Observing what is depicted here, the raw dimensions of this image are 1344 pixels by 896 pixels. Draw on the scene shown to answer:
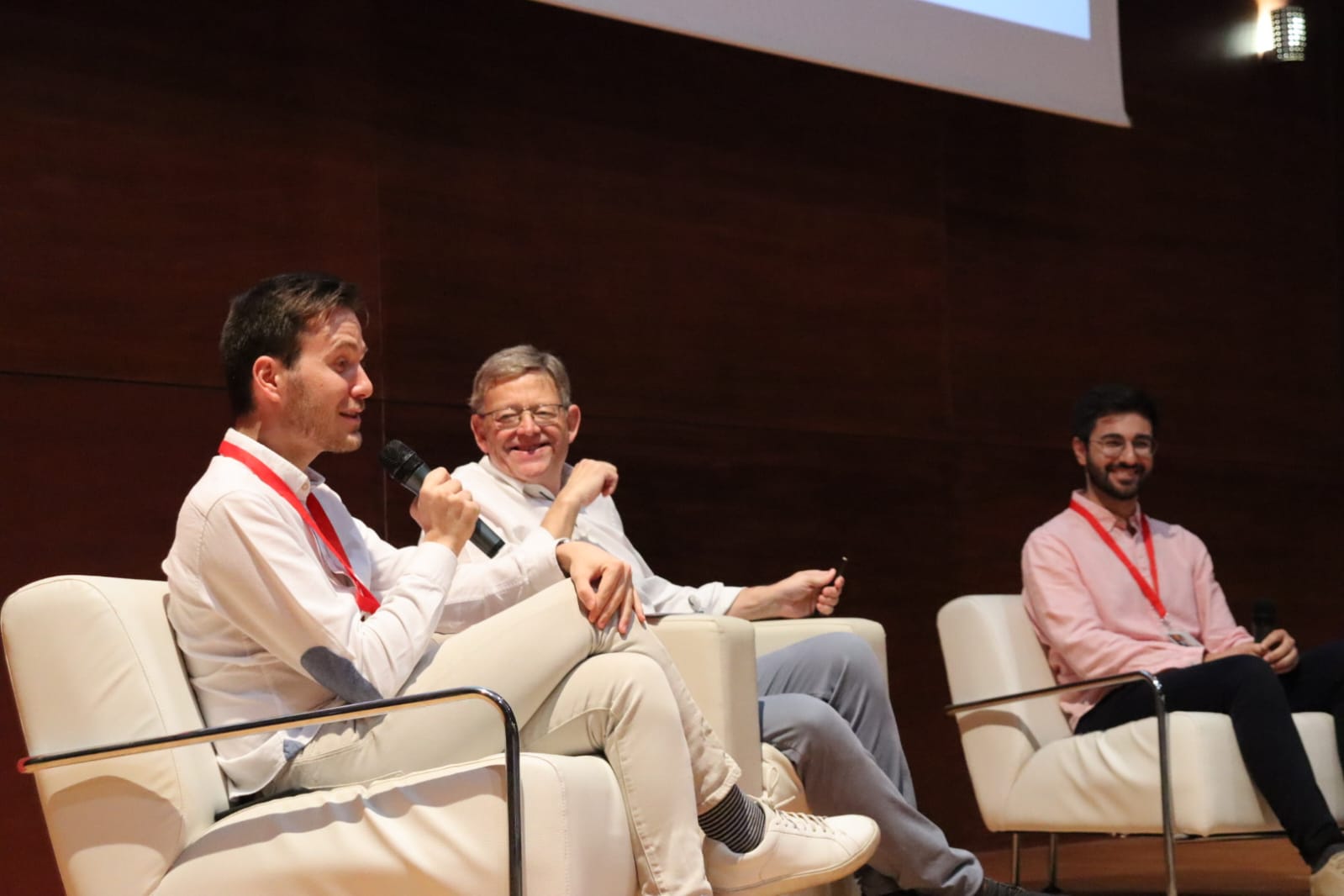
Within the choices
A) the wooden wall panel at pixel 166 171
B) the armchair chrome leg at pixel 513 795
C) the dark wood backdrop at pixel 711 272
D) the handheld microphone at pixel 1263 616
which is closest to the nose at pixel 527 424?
the dark wood backdrop at pixel 711 272

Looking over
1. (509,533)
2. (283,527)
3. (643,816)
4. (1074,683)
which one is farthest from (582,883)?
(1074,683)

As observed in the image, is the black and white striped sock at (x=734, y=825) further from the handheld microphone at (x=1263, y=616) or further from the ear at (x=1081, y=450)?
the ear at (x=1081, y=450)

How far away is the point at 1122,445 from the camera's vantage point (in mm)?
4559

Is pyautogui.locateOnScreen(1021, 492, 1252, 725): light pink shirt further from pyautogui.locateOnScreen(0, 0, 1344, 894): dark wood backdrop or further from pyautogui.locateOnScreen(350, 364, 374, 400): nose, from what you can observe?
pyautogui.locateOnScreen(350, 364, 374, 400): nose

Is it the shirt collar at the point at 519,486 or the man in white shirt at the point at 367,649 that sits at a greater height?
the shirt collar at the point at 519,486

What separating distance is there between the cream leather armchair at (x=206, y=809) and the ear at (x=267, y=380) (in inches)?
14.2

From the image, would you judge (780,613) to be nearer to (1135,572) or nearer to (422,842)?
(1135,572)

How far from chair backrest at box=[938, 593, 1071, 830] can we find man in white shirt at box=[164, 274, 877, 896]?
5.05 feet

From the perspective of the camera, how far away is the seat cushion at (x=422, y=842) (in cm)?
226

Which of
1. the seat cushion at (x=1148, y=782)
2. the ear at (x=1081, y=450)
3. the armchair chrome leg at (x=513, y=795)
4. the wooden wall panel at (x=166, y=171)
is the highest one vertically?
the wooden wall panel at (x=166, y=171)

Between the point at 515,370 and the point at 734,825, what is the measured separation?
155 centimetres

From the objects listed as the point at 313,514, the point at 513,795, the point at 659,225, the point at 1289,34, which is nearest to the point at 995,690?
the point at 659,225

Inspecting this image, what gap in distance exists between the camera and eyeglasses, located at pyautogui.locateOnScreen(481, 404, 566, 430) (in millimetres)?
3748

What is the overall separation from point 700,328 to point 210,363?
1468 millimetres
